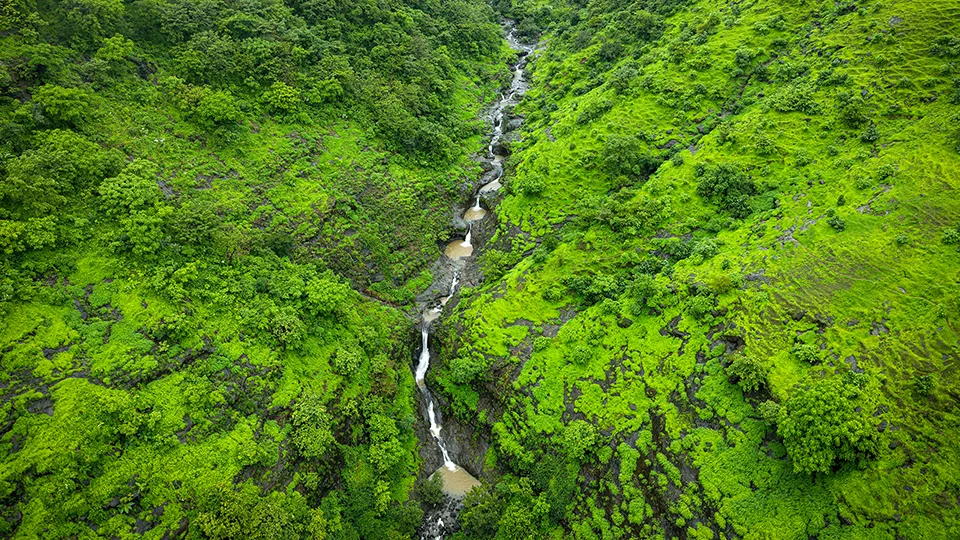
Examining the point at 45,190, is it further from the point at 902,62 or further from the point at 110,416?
the point at 902,62

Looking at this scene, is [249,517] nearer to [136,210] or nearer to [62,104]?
[136,210]

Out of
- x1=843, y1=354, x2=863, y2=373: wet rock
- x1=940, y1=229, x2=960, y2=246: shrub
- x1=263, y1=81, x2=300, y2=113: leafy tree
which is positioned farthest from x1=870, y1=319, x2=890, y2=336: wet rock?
x1=263, y1=81, x2=300, y2=113: leafy tree

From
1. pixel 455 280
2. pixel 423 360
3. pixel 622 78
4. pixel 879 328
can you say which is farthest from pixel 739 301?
pixel 622 78

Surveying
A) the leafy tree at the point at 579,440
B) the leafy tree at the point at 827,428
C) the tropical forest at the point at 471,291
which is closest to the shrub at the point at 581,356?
the tropical forest at the point at 471,291

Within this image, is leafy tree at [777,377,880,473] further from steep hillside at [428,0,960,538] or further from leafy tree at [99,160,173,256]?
leafy tree at [99,160,173,256]

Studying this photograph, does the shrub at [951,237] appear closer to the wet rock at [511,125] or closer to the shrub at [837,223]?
the shrub at [837,223]

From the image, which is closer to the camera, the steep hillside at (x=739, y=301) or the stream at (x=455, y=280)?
the steep hillside at (x=739, y=301)

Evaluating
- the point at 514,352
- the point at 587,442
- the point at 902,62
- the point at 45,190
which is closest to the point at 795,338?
the point at 587,442
